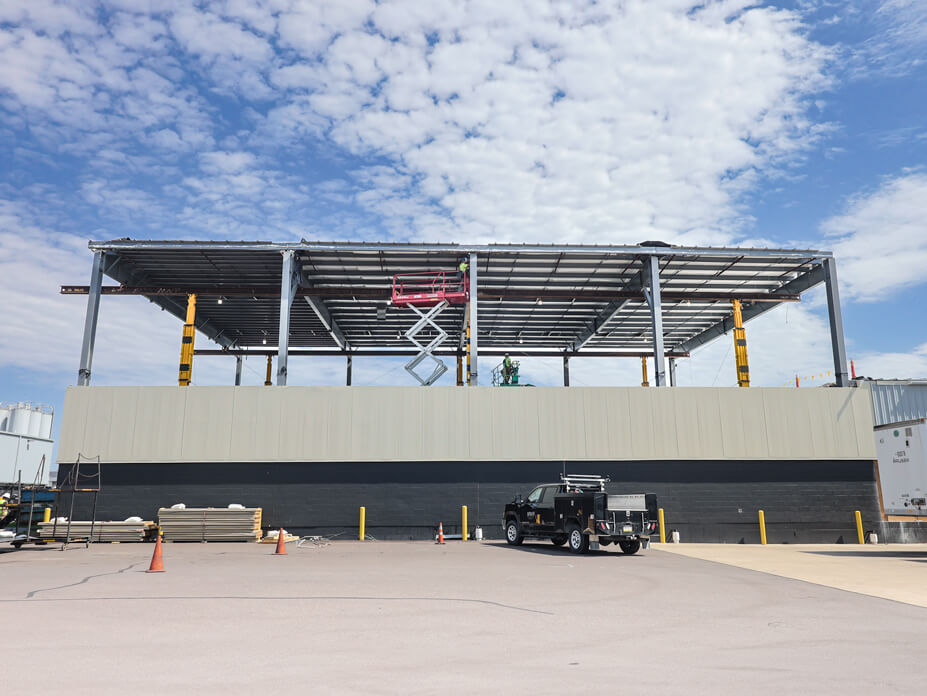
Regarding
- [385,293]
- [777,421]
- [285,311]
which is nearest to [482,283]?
[385,293]

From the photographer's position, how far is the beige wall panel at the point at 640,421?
23.8m

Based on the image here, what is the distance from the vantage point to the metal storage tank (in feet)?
109

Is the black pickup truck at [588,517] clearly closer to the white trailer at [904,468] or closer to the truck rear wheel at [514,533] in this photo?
the truck rear wheel at [514,533]

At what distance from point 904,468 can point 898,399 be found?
55.2ft

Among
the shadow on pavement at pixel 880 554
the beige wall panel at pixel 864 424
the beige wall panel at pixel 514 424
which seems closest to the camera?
the shadow on pavement at pixel 880 554

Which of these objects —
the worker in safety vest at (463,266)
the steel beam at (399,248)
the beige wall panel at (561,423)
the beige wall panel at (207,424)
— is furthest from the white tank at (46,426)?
the beige wall panel at (561,423)

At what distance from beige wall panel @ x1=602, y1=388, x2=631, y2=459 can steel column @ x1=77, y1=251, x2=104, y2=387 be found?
63.7 feet

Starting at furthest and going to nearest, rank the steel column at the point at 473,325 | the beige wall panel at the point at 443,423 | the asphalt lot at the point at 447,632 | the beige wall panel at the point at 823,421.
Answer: the steel column at the point at 473,325 < the beige wall panel at the point at 823,421 < the beige wall panel at the point at 443,423 < the asphalt lot at the point at 447,632

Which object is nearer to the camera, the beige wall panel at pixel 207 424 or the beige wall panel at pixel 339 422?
the beige wall panel at pixel 207 424

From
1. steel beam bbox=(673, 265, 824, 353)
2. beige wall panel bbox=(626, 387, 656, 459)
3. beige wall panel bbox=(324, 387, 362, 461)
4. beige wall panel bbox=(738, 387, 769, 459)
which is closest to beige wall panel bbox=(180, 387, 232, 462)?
beige wall panel bbox=(324, 387, 362, 461)

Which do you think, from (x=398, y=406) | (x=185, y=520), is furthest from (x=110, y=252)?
(x=398, y=406)

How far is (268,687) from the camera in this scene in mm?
5129

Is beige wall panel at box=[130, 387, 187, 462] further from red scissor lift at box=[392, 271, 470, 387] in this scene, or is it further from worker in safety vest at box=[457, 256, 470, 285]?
worker in safety vest at box=[457, 256, 470, 285]

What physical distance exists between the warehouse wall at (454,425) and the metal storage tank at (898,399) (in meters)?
10.5
